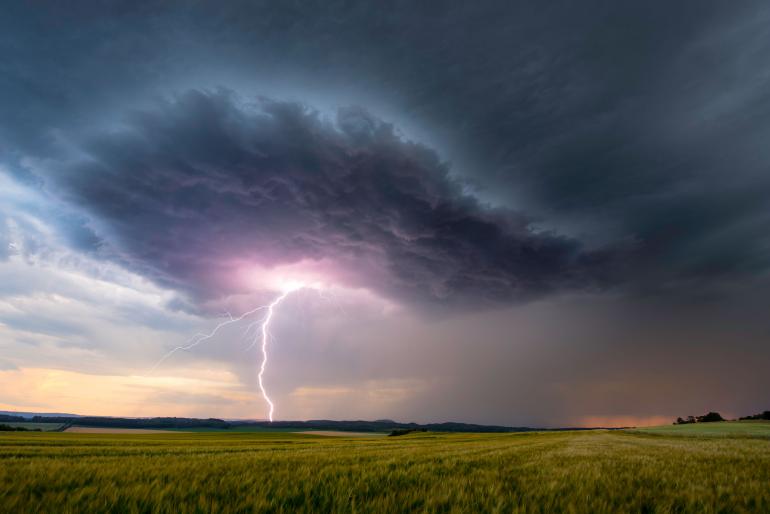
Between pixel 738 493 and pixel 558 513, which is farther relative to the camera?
pixel 738 493

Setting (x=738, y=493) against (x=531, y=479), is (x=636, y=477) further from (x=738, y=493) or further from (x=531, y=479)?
(x=531, y=479)

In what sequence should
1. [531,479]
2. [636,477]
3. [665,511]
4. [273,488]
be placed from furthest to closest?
[636,477] → [531,479] → [273,488] → [665,511]

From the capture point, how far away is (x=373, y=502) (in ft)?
10.4

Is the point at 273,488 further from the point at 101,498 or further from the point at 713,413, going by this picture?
the point at 713,413

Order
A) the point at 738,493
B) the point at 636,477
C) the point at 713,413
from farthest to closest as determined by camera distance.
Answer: the point at 713,413, the point at 636,477, the point at 738,493

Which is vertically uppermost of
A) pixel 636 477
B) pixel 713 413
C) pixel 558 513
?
pixel 558 513

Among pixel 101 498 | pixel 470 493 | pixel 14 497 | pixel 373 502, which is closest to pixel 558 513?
pixel 470 493

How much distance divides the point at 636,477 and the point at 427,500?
14.7ft

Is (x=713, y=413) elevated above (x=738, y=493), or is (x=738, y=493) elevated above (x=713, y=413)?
(x=738, y=493)

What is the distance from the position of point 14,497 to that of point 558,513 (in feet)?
15.2

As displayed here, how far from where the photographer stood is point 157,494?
3189mm

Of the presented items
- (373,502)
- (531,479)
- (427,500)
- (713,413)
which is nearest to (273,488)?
(373,502)

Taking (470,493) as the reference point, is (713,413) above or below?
below

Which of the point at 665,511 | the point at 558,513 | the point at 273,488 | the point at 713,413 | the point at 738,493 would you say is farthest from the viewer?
the point at 713,413
